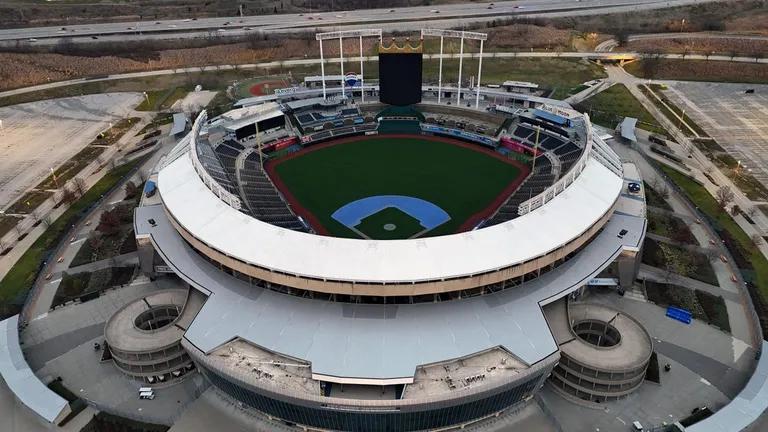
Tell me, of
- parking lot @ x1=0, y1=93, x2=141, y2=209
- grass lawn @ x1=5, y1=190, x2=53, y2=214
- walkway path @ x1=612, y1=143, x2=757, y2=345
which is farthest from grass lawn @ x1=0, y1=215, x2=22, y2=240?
walkway path @ x1=612, y1=143, x2=757, y2=345

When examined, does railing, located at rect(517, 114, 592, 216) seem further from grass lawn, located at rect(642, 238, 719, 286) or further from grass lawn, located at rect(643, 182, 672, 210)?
grass lawn, located at rect(643, 182, 672, 210)

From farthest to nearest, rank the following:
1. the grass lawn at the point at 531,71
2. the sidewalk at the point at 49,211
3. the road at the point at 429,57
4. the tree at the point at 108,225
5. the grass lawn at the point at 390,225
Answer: the road at the point at 429,57
the grass lawn at the point at 531,71
the tree at the point at 108,225
the grass lawn at the point at 390,225
the sidewalk at the point at 49,211

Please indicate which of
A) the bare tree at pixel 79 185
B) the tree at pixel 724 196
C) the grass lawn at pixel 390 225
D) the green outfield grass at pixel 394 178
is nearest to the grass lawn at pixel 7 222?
the bare tree at pixel 79 185

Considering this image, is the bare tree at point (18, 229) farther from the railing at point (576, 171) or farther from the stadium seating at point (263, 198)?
the railing at point (576, 171)

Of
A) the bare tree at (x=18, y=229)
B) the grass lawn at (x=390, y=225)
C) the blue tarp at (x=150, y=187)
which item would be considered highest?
the blue tarp at (x=150, y=187)

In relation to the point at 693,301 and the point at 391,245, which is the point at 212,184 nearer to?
the point at 391,245

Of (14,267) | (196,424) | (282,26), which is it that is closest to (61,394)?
(196,424)

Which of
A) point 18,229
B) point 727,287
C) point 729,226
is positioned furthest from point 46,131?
point 729,226

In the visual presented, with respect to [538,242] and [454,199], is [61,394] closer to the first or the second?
[538,242]
